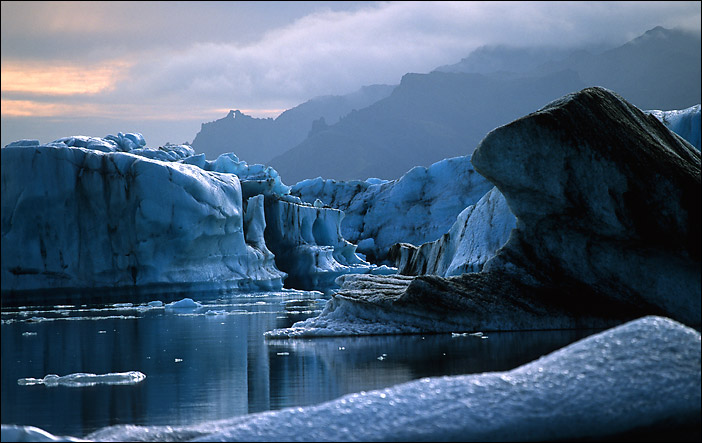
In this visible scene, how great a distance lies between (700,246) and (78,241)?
49.6 feet

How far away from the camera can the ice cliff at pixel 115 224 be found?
19.5 m

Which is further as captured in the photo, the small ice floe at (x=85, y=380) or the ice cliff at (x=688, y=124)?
the ice cliff at (x=688, y=124)

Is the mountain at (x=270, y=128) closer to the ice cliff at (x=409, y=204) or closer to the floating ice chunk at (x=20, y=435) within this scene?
the ice cliff at (x=409, y=204)

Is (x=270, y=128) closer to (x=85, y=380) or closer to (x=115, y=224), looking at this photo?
(x=115, y=224)

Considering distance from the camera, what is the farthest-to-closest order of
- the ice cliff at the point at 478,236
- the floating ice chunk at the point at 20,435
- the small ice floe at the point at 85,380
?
1. the ice cliff at the point at 478,236
2. the small ice floe at the point at 85,380
3. the floating ice chunk at the point at 20,435

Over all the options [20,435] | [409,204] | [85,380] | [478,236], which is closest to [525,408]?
[20,435]

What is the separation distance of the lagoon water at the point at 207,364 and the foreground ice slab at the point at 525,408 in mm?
1195

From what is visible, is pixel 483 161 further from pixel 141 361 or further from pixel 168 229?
pixel 168 229

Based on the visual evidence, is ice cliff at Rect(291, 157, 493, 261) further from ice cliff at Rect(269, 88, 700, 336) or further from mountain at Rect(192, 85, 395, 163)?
mountain at Rect(192, 85, 395, 163)

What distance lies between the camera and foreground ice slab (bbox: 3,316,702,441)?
12.9 ft

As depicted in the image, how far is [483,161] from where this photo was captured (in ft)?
35.2

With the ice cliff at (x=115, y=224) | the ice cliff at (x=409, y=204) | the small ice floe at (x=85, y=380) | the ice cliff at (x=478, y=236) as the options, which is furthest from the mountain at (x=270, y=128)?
the small ice floe at (x=85, y=380)

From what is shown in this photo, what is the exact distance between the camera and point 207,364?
8266 millimetres

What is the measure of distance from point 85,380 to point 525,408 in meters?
4.36
